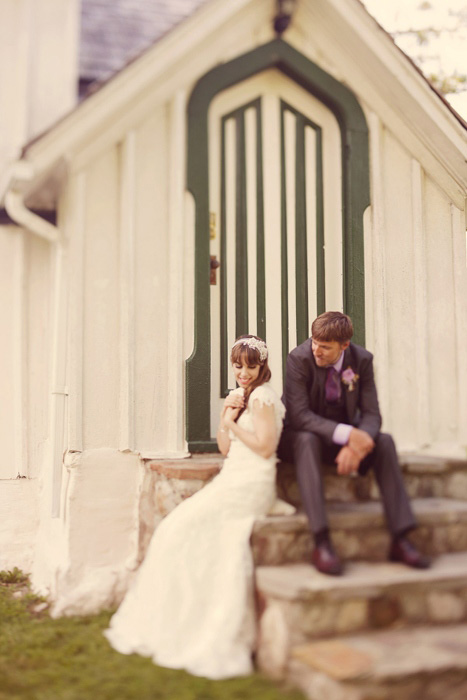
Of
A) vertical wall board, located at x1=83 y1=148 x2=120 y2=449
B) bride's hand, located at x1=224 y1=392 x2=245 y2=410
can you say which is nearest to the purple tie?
bride's hand, located at x1=224 y1=392 x2=245 y2=410

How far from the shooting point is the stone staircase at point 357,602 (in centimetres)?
302

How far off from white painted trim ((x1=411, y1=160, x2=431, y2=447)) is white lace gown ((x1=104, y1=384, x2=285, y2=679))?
1.87 m

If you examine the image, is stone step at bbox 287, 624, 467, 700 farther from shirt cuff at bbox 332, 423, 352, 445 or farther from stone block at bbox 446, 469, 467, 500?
stone block at bbox 446, 469, 467, 500

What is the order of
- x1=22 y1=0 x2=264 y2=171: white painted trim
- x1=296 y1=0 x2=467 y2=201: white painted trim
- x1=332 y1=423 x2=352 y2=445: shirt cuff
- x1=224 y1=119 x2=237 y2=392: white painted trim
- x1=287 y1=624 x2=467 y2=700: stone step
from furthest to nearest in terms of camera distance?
x1=224 y1=119 x2=237 y2=392: white painted trim
x1=296 y1=0 x2=467 y2=201: white painted trim
x1=22 y1=0 x2=264 y2=171: white painted trim
x1=332 y1=423 x2=352 y2=445: shirt cuff
x1=287 y1=624 x2=467 y2=700: stone step

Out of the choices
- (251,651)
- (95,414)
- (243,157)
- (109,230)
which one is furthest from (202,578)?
(243,157)

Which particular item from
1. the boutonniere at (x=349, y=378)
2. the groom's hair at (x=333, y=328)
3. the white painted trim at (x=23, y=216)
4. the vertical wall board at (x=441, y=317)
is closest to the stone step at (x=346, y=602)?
the boutonniere at (x=349, y=378)

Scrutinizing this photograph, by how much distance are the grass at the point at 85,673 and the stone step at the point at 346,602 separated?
0.85 feet

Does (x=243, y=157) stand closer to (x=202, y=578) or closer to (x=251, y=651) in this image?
(x=202, y=578)

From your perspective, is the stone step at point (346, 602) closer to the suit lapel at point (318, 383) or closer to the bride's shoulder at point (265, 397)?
the bride's shoulder at point (265, 397)

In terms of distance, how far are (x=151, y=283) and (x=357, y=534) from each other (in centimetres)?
234

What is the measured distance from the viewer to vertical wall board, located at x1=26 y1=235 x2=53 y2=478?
17.7 ft

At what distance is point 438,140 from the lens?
5652 mm

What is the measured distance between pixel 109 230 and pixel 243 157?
4.46 ft

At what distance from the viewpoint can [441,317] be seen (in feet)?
19.0
